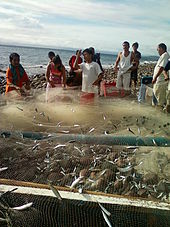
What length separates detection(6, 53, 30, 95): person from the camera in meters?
7.38

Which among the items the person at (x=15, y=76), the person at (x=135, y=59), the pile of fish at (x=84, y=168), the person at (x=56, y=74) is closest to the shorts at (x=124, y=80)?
the person at (x=135, y=59)

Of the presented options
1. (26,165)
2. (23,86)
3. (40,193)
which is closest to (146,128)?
(26,165)

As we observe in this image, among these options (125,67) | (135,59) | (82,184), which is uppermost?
(135,59)

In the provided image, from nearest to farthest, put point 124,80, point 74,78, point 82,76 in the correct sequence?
1. point 82,76
2. point 74,78
3. point 124,80

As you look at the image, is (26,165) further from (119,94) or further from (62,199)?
(119,94)

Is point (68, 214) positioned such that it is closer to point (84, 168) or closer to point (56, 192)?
point (56, 192)

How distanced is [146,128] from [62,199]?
99.5 inches

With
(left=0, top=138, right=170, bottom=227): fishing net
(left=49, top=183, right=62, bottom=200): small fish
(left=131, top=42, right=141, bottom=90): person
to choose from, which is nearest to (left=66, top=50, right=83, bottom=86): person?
(left=131, top=42, right=141, bottom=90): person

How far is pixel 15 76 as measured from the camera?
7.56m

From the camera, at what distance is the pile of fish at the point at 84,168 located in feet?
11.7

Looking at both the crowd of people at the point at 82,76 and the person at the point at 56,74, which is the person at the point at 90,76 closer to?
the crowd of people at the point at 82,76

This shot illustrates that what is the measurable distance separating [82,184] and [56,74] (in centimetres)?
488

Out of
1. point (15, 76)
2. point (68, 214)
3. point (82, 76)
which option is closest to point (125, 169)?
point (68, 214)

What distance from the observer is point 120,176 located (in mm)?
3775
